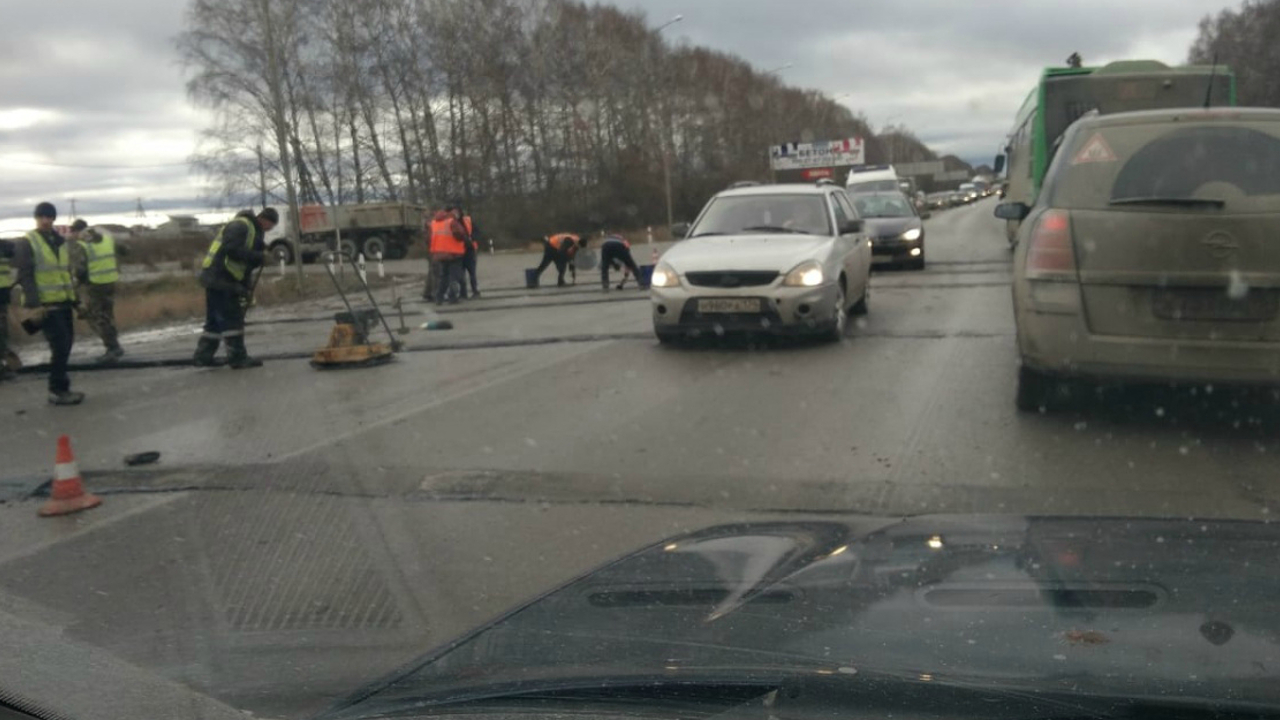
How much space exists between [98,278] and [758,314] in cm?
797

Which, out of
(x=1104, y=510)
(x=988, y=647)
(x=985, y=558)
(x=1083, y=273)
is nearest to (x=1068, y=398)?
(x=1083, y=273)

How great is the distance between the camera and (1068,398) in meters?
8.11

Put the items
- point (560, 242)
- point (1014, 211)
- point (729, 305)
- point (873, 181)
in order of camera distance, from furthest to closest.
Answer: point (873, 181) < point (560, 242) < point (729, 305) < point (1014, 211)

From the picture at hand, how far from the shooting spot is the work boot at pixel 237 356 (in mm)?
12602

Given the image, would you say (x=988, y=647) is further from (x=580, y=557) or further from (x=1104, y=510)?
(x=1104, y=510)

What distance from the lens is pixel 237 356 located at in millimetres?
12648

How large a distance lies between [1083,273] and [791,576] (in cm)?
450

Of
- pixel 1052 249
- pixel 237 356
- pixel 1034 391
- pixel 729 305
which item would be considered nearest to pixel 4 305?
pixel 237 356

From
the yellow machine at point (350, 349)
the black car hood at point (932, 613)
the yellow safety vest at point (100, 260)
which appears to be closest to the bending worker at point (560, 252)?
the yellow safety vest at point (100, 260)

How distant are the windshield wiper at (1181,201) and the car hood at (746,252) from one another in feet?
14.7

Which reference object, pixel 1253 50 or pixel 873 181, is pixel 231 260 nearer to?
pixel 873 181

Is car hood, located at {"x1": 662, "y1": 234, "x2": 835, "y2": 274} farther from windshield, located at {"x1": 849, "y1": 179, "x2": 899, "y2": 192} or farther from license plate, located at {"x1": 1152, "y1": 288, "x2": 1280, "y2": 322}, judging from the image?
windshield, located at {"x1": 849, "y1": 179, "x2": 899, "y2": 192}

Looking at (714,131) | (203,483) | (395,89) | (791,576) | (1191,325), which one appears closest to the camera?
(791,576)

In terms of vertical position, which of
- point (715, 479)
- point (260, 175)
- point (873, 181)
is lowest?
point (715, 479)
